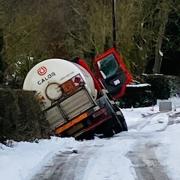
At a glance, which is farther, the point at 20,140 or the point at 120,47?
the point at 120,47

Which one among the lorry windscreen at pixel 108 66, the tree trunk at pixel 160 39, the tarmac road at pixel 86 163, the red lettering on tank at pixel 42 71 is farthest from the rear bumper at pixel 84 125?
the tree trunk at pixel 160 39

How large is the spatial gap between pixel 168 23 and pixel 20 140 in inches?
1443

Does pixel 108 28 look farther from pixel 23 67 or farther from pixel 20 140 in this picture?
pixel 20 140

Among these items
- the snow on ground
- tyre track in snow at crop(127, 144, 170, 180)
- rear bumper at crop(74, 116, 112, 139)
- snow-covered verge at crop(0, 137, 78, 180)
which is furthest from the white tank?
tyre track in snow at crop(127, 144, 170, 180)

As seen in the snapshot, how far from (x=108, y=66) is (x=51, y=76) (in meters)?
4.04

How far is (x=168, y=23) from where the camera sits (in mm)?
49781

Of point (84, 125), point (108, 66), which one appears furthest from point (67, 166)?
point (108, 66)

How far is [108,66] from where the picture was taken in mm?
22438

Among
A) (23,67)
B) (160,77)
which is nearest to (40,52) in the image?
(23,67)

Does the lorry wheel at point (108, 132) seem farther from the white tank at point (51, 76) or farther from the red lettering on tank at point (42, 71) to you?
the red lettering on tank at point (42, 71)

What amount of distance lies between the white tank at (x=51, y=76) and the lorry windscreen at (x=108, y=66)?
307cm

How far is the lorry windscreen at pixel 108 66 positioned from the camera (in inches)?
877

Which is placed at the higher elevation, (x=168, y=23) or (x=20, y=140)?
(x=20, y=140)

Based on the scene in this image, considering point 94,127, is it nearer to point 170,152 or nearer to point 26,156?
point 170,152
